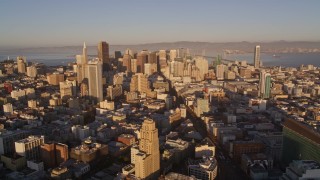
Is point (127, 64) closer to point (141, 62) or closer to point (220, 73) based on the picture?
point (141, 62)

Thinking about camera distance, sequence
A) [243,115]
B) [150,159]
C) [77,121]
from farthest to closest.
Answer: [243,115] < [77,121] < [150,159]

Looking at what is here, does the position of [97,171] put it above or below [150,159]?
below

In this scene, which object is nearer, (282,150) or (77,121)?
(282,150)

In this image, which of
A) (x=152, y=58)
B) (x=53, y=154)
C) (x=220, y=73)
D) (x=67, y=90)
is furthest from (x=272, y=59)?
(x=53, y=154)

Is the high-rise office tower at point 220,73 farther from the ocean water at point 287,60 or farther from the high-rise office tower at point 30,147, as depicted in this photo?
the high-rise office tower at point 30,147

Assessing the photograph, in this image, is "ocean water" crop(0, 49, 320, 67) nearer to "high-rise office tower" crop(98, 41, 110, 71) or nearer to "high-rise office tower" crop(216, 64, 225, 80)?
"high-rise office tower" crop(216, 64, 225, 80)

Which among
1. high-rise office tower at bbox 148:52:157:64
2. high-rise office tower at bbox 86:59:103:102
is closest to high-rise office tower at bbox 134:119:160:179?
high-rise office tower at bbox 86:59:103:102

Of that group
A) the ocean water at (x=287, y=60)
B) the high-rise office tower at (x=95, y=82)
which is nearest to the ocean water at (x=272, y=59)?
the ocean water at (x=287, y=60)

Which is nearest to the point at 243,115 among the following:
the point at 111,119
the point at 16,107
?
the point at 111,119

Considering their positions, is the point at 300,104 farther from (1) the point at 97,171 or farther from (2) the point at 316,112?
(1) the point at 97,171

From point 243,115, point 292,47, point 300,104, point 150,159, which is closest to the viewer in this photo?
point 150,159
